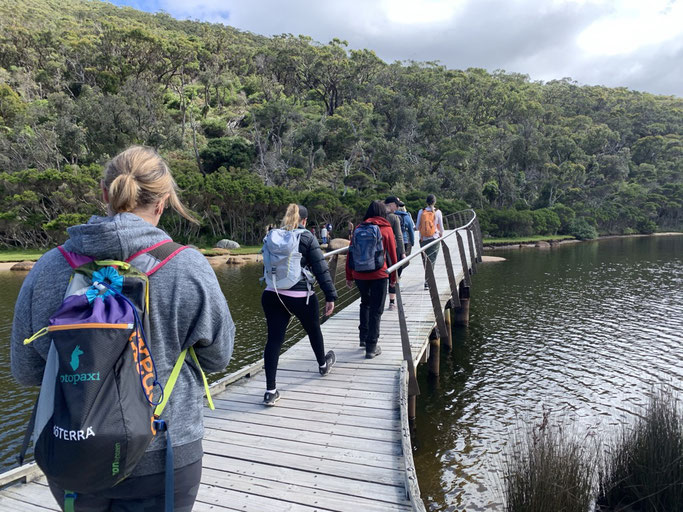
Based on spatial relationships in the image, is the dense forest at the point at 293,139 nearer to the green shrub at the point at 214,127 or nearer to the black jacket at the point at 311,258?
the green shrub at the point at 214,127

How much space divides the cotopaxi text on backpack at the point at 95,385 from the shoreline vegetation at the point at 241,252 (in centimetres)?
1680

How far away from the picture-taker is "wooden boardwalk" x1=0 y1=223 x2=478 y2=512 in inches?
111

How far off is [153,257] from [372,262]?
365 cm

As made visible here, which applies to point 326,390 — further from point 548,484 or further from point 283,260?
point 548,484

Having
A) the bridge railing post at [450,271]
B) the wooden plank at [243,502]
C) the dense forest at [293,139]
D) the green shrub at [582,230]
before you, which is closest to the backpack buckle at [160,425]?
the wooden plank at [243,502]

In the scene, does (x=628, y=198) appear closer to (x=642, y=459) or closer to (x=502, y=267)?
(x=502, y=267)

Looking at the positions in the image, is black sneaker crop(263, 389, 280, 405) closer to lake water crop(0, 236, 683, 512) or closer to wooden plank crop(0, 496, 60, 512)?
wooden plank crop(0, 496, 60, 512)

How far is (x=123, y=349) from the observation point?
1.19m

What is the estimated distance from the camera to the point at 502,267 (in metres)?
22.1

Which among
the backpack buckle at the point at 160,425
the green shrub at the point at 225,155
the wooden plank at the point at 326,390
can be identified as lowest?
the wooden plank at the point at 326,390

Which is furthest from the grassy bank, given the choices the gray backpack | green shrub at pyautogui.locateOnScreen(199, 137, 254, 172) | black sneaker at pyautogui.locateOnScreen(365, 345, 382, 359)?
the gray backpack

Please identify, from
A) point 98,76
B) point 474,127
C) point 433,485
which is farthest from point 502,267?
point 98,76

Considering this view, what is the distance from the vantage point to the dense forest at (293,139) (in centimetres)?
2938

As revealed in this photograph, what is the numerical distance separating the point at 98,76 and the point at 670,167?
59484 millimetres
